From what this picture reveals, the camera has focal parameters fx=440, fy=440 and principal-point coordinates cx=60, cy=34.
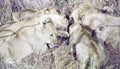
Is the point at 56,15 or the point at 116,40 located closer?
the point at 116,40

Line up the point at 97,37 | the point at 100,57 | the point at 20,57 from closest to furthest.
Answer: the point at 100,57 < the point at 20,57 < the point at 97,37

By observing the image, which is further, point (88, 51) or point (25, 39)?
point (25, 39)

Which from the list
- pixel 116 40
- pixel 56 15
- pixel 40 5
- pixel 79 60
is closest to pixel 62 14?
pixel 56 15

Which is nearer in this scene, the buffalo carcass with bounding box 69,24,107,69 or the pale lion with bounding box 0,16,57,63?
the buffalo carcass with bounding box 69,24,107,69

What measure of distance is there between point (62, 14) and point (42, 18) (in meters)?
0.65

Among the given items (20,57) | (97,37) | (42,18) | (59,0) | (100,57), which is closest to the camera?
(100,57)

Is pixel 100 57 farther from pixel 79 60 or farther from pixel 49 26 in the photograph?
pixel 49 26

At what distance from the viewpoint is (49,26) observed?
759 centimetres

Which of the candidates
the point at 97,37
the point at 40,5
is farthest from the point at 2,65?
the point at 40,5

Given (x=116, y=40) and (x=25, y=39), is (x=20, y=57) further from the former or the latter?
(x=116, y=40)

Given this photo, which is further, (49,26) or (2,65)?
(49,26)

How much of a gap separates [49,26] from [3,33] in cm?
81

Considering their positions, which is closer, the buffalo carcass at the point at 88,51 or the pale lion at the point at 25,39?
the buffalo carcass at the point at 88,51

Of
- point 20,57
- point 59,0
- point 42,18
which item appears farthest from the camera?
point 59,0
